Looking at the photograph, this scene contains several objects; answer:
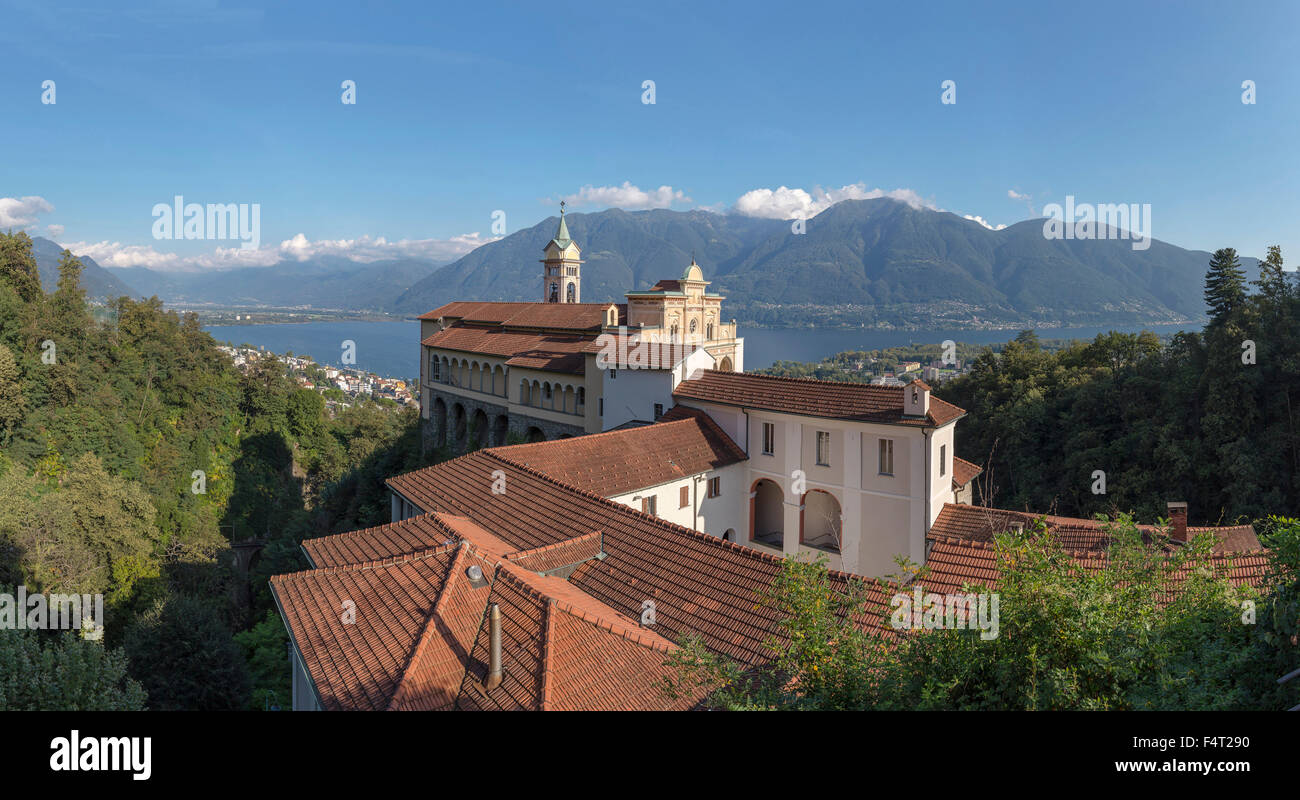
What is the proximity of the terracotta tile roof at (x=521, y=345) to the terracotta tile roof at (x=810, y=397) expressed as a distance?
8249 mm

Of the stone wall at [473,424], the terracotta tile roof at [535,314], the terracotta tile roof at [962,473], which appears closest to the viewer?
the terracotta tile roof at [962,473]

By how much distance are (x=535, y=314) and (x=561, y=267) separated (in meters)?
14.8

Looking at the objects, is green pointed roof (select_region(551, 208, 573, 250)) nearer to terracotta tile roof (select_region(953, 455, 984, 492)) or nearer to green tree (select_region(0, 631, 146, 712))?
terracotta tile roof (select_region(953, 455, 984, 492))

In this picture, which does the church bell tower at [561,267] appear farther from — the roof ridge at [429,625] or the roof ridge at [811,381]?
the roof ridge at [429,625]

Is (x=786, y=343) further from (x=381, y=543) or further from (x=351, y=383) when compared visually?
(x=381, y=543)

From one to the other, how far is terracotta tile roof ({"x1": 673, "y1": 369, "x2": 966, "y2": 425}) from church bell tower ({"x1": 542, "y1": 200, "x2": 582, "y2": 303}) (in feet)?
102

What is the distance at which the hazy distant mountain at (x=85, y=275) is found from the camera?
43344mm

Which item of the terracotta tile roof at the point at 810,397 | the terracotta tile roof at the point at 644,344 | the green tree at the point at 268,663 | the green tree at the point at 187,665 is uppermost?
the terracotta tile roof at the point at 644,344

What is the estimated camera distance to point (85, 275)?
197 feet

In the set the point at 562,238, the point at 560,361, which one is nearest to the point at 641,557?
the point at 560,361

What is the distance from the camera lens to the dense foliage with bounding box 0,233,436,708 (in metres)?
19.1

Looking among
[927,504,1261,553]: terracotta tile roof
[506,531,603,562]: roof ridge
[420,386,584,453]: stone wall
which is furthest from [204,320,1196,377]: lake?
[506,531,603,562]: roof ridge

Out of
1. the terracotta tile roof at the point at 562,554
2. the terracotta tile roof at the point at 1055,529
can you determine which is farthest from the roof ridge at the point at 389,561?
the terracotta tile roof at the point at 1055,529
